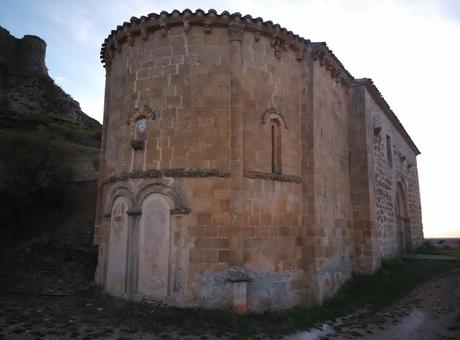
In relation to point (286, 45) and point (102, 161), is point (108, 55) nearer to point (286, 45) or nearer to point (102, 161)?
point (102, 161)

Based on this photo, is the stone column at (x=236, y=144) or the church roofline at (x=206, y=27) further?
the church roofline at (x=206, y=27)

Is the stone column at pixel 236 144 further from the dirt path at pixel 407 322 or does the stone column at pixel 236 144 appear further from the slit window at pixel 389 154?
the slit window at pixel 389 154

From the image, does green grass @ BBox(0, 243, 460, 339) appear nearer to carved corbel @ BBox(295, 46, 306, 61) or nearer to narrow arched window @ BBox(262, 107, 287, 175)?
narrow arched window @ BBox(262, 107, 287, 175)

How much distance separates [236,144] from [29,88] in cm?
2393

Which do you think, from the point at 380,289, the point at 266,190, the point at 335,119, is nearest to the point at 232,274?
the point at 266,190

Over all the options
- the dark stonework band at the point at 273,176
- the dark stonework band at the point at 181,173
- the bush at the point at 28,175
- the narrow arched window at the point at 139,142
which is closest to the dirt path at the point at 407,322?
the dark stonework band at the point at 273,176

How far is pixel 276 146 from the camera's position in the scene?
33.0 feet

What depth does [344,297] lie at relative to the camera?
10.5 m

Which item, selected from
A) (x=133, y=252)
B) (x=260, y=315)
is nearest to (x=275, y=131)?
(x=260, y=315)

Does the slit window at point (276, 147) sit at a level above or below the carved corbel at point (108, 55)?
below

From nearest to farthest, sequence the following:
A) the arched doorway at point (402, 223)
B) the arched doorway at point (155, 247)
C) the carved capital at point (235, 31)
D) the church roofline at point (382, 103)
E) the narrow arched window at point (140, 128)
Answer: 1. the arched doorway at point (155, 247)
2. the carved capital at point (235, 31)
3. the narrow arched window at point (140, 128)
4. the church roofline at point (382, 103)
5. the arched doorway at point (402, 223)

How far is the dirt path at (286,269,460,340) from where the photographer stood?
7.63 metres

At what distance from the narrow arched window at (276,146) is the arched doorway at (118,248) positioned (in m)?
4.09

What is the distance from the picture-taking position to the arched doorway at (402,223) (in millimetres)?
19297
